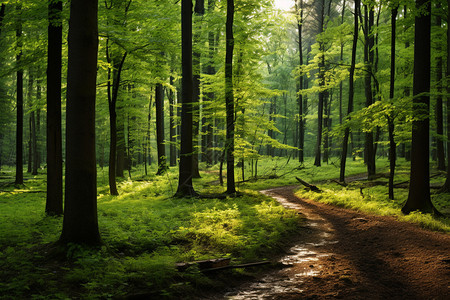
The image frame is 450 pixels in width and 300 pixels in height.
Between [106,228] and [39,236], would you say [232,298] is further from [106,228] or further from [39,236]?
[39,236]

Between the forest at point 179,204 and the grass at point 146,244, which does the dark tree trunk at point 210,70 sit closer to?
the forest at point 179,204

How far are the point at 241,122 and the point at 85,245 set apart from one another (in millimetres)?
8087

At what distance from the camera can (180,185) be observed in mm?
11734

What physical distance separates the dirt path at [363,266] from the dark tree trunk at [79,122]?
9.91ft

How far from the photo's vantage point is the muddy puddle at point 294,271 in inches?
176

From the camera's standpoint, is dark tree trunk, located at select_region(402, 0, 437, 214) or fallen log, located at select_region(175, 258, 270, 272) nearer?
fallen log, located at select_region(175, 258, 270, 272)

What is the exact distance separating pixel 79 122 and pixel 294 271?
16.1 ft

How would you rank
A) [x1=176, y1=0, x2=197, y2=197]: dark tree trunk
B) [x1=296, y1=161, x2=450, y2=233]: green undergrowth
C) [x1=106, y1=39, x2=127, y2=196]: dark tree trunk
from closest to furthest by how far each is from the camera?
[x1=296, y1=161, x2=450, y2=233]: green undergrowth
[x1=106, y1=39, x2=127, y2=196]: dark tree trunk
[x1=176, y1=0, x2=197, y2=197]: dark tree trunk

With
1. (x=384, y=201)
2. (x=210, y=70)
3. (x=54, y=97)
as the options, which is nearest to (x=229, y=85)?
(x=54, y=97)

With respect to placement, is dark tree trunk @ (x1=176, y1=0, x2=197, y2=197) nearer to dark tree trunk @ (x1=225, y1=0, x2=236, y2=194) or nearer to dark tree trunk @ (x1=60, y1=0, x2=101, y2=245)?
dark tree trunk @ (x1=225, y1=0, x2=236, y2=194)

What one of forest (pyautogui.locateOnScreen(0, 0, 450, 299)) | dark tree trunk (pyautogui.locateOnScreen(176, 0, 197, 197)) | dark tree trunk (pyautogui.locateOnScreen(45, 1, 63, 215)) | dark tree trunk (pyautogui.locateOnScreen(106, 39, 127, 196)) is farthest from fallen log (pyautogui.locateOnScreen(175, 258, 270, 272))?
dark tree trunk (pyautogui.locateOnScreen(106, 39, 127, 196))

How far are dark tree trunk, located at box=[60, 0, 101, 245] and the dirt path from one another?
3.02 meters

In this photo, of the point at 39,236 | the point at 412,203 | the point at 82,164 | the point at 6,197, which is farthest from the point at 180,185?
the point at 412,203

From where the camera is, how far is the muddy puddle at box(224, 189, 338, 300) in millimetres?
4465
